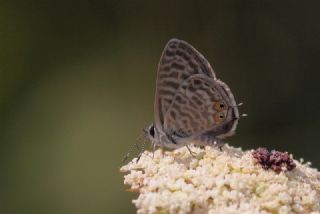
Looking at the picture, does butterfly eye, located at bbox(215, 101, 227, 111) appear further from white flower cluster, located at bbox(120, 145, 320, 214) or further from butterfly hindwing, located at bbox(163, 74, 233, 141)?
white flower cluster, located at bbox(120, 145, 320, 214)

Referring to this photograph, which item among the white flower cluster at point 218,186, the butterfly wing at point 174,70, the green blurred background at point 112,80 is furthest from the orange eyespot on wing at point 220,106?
the green blurred background at point 112,80

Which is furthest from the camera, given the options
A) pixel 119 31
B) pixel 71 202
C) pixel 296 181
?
pixel 119 31

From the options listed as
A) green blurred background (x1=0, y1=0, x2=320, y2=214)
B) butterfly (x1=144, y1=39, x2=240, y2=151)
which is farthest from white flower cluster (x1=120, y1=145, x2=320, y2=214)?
green blurred background (x1=0, y1=0, x2=320, y2=214)

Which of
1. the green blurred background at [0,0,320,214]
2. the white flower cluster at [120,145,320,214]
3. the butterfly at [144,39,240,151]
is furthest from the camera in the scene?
the green blurred background at [0,0,320,214]

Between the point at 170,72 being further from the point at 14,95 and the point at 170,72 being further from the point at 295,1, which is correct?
the point at 295,1

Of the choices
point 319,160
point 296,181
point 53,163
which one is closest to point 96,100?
point 53,163

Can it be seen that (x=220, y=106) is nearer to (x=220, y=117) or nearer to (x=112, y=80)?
(x=220, y=117)
